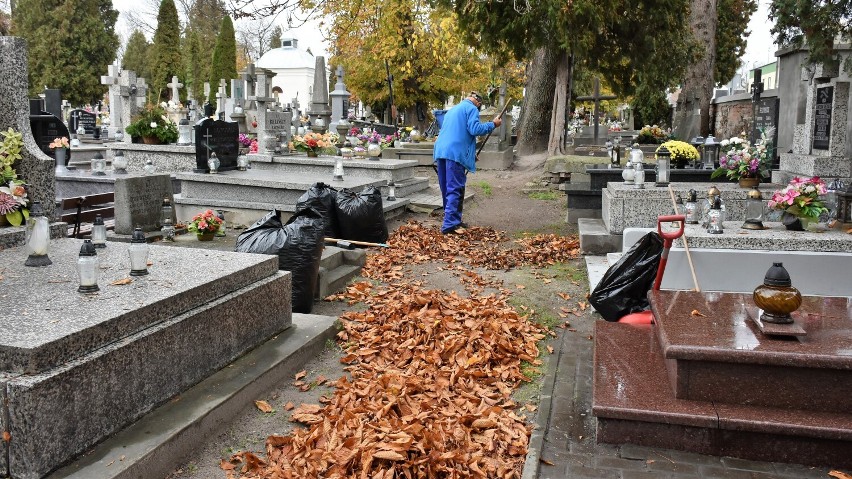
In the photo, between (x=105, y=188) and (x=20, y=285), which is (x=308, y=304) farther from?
(x=105, y=188)

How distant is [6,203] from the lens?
5.05 m

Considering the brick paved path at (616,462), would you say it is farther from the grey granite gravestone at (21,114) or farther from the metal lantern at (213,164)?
the metal lantern at (213,164)

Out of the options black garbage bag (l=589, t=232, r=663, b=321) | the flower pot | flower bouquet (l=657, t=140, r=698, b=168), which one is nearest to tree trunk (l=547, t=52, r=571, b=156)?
flower bouquet (l=657, t=140, r=698, b=168)

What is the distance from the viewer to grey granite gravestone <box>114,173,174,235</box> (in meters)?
8.47

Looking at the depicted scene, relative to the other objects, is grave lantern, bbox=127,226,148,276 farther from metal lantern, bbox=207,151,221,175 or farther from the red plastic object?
metal lantern, bbox=207,151,221,175

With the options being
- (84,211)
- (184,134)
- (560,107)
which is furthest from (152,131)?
(560,107)

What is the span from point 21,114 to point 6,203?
2.32 ft

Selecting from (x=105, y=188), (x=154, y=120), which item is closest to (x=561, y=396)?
(x=105, y=188)

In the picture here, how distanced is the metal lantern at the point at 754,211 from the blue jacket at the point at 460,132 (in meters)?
4.07

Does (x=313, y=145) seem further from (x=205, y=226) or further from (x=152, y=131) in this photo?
(x=205, y=226)

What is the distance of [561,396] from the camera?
4.56 meters

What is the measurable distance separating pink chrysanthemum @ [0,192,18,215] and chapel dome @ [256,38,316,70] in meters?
66.8

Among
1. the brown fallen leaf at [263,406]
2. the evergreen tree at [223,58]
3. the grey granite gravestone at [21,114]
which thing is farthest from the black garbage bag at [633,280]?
the evergreen tree at [223,58]

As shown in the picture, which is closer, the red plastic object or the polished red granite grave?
the polished red granite grave
